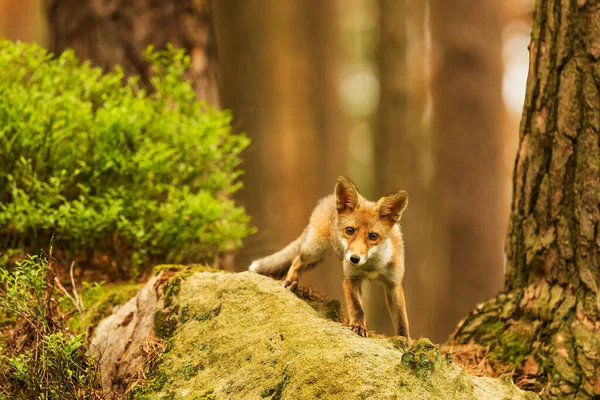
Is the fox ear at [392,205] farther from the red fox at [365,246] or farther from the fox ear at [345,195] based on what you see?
the fox ear at [345,195]

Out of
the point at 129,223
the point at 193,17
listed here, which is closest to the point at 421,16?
the point at 193,17

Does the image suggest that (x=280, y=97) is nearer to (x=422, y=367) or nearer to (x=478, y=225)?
(x=478, y=225)

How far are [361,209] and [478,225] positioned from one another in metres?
7.24

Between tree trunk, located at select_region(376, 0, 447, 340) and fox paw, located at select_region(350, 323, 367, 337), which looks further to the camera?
tree trunk, located at select_region(376, 0, 447, 340)

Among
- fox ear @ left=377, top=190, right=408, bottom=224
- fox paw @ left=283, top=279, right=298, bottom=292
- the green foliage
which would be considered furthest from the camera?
fox paw @ left=283, top=279, right=298, bottom=292

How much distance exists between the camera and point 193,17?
28.5 ft

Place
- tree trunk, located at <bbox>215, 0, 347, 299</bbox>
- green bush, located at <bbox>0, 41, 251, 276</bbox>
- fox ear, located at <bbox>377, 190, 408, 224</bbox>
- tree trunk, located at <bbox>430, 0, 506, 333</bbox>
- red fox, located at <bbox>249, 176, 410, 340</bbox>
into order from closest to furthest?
red fox, located at <bbox>249, 176, 410, 340</bbox> < fox ear, located at <bbox>377, 190, 408, 224</bbox> < green bush, located at <bbox>0, 41, 251, 276</bbox> < tree trunk, located at <bbox>215, 0, 347, 299</bbox> < tree trunk, located at <bbox>430, 0, 506, 333</bbox>

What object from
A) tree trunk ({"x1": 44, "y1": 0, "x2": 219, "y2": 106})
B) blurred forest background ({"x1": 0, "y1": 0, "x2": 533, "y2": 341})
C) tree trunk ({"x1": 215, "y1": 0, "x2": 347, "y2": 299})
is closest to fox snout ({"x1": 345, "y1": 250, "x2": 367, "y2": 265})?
tree trunk ({"x1": 44, "y1": 0, "x2": 219, "y2": 106})

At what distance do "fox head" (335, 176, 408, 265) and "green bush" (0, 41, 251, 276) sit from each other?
174cm

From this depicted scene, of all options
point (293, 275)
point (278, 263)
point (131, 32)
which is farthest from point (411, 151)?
point (293, 275)

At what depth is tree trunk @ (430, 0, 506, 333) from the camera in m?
11.6

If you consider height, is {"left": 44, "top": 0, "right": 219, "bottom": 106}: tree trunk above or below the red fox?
above

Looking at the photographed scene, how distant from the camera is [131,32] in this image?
27.3 feet

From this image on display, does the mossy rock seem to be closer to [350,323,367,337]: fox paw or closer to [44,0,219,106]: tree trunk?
[350,323,367,337]: fox paw
